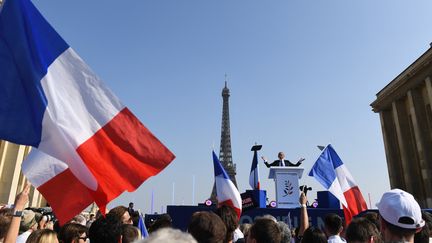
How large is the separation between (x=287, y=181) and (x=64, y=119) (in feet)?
31.1

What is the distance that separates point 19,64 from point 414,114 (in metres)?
29.2

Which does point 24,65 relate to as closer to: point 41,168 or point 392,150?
point 41,168

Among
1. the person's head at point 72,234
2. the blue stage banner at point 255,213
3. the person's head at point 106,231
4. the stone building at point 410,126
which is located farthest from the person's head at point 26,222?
the stone building at point 410,126

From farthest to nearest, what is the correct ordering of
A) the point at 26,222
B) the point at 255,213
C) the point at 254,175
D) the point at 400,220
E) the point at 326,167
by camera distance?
the point at 254,175 → the point at 255,213 → the point at 326,167 → the point at 26,222 → the point at 400,220

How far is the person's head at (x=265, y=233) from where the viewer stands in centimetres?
335

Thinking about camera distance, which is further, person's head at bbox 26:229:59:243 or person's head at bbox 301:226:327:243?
person's head at bbox 301:226:327:243

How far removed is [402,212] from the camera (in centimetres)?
273

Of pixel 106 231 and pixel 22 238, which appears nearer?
pixel 106 231

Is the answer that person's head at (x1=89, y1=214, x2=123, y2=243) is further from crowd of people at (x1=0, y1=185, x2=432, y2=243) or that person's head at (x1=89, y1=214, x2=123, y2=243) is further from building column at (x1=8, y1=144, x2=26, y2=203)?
building column at (x1=8, y1=144, x2=26, y2=203)

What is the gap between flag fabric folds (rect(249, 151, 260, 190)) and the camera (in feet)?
39.0

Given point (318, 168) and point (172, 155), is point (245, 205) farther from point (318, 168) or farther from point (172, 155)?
point (172, 155)

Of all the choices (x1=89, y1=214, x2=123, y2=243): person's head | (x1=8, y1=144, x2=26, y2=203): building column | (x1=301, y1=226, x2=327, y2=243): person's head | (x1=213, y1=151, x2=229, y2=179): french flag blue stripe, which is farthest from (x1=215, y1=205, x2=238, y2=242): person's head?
(x1=8, y1=144, x2=26, y2=203): building column

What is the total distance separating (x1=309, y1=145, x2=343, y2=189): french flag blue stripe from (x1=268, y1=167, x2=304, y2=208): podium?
3.15 metres

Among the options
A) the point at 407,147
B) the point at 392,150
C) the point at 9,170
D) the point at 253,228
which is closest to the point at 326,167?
the point at 253,228
